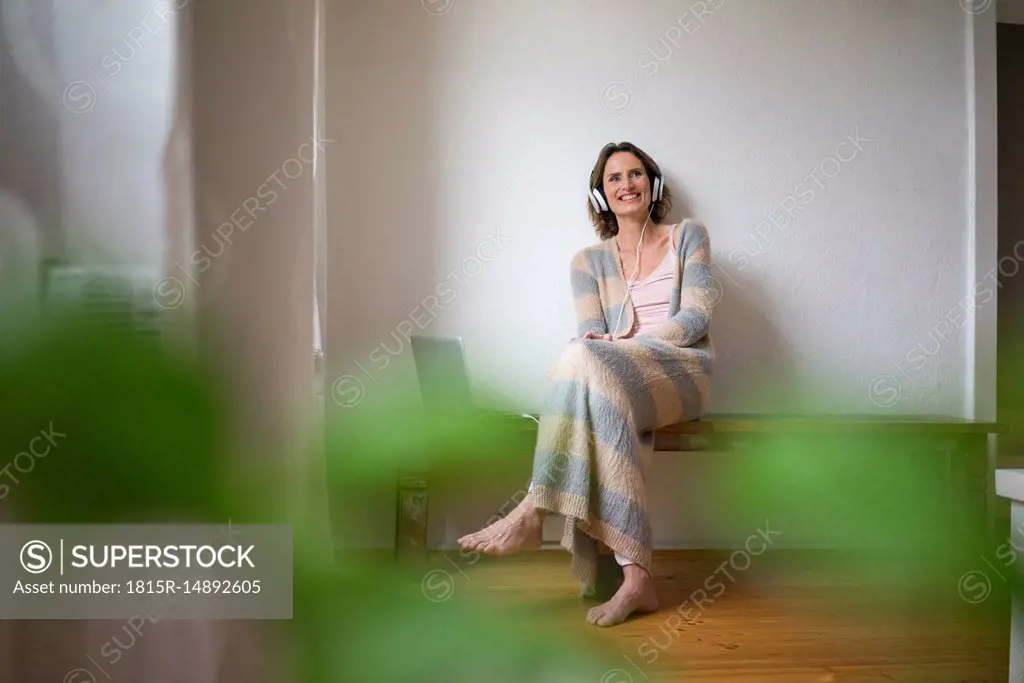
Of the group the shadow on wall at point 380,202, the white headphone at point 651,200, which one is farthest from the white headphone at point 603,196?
the shadow on wall at point 380,202

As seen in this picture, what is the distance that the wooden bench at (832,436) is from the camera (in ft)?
5.22

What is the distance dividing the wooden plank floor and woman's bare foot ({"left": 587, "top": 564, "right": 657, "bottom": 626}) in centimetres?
2

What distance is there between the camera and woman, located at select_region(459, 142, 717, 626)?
4.30ft

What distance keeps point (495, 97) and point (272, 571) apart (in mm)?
1702

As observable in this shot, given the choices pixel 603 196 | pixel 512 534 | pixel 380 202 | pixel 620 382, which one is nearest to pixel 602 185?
pixel 603 196

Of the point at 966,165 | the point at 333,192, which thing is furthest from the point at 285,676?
the point at 966,165

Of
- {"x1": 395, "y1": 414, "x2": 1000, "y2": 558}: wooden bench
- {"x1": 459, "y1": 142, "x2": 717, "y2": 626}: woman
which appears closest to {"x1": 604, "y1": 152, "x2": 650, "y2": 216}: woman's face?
{"x1": 459, "y1": 142, "x2": 717, "y2": 626}: woman

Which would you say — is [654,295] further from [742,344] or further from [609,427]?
[609,427]

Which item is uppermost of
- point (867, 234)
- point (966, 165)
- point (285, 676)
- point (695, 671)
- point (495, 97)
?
point (495, 97)

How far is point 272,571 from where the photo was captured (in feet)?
0.90

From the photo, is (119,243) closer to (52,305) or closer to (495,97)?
(52,305)

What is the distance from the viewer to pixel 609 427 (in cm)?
133

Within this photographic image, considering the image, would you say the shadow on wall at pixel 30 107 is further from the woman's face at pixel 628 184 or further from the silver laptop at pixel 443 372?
the woman's face at pixel 628 184

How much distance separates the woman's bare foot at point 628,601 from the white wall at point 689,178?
579 mm
